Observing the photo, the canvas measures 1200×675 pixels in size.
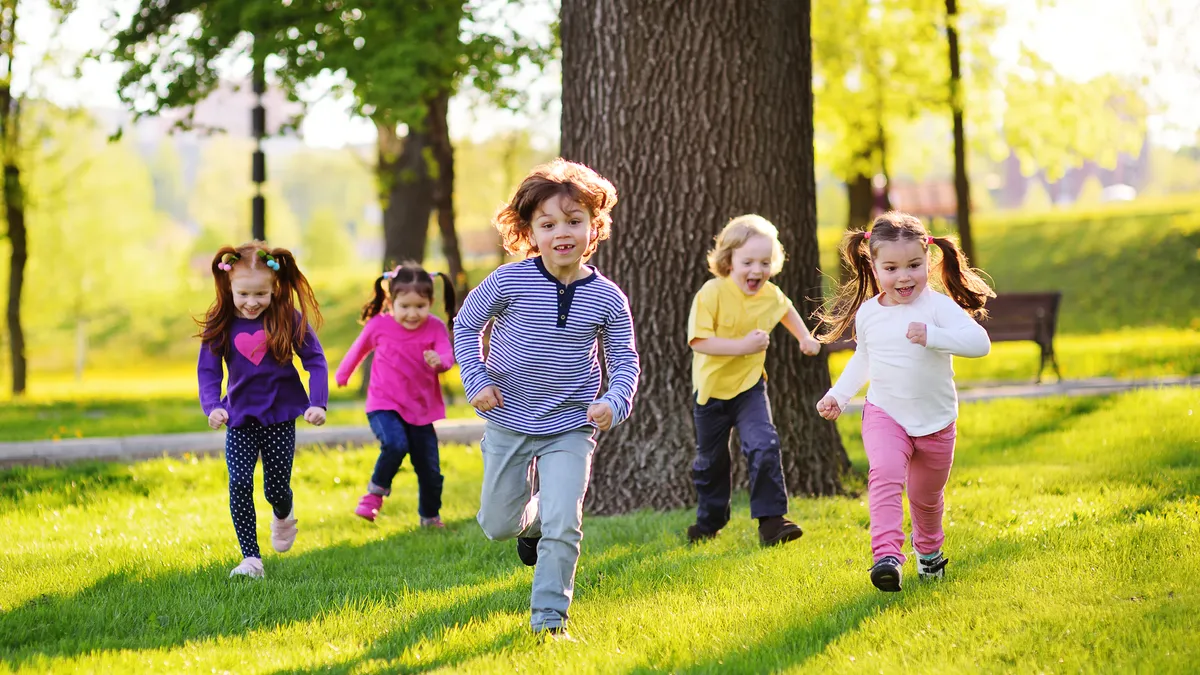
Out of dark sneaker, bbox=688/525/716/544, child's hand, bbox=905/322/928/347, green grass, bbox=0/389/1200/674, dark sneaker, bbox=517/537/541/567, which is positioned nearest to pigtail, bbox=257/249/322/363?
green grass, bbox=0/389/1200/674

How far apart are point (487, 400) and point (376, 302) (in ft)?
10.4

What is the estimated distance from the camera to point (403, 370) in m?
7.38

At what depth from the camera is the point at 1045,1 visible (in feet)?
69.4

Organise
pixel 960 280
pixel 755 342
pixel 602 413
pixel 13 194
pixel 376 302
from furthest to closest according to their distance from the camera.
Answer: pixel 13 194
pixel 376 302
pixel 755 342
pixel 960 280
pixel 602 413

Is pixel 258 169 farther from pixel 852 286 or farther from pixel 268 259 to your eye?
pixel 852 286

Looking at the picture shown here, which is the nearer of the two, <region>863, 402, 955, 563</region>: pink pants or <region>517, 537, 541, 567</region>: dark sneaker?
<region>863, 402, 955, 563</region>: pink pants

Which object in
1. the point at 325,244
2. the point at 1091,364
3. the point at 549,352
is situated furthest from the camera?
the point at 325,244

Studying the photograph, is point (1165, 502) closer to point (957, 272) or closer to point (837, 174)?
point (957, 272)

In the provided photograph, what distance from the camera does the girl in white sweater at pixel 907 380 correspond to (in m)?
4.81

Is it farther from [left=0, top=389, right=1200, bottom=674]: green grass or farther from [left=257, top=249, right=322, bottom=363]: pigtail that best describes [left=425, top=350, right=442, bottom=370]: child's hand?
[left=257, top=249, right=322, bottom=363]: pigtail

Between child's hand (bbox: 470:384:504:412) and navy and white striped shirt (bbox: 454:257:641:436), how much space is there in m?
0.05

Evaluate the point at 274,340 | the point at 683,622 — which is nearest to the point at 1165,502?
the point at 683,622

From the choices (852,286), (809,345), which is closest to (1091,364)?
(809,345)

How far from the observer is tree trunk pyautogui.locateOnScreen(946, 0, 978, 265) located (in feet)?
64.0
